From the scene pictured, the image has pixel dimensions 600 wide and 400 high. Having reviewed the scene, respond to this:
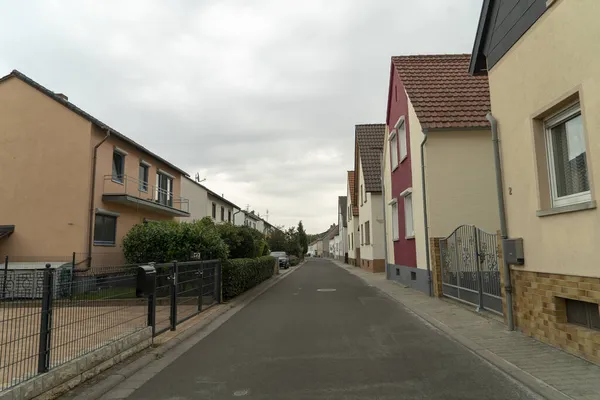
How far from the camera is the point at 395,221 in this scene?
65.8 ft

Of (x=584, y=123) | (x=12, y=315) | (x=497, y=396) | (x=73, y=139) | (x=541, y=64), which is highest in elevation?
(x=73, y=139)

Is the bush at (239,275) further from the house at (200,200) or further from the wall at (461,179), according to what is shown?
the house at (200,200)

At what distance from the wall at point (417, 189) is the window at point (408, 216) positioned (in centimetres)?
103

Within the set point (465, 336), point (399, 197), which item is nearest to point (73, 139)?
point (399, 197)

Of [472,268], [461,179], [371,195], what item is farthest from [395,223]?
[472,268]

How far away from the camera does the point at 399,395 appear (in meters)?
4.77

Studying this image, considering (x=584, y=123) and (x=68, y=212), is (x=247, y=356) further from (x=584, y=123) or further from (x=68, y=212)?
(x=68, y=212)

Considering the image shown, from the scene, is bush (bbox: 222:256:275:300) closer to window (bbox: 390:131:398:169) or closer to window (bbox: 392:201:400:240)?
window (bbox: 392:201:400:240)

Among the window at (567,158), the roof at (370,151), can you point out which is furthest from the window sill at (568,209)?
the roof at (370,151)

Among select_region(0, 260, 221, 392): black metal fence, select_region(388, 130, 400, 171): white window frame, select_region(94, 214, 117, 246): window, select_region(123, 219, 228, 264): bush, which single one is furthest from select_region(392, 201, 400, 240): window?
select_region(0, 260, 221, 392): black metal fence

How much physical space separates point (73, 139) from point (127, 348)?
13958 millimetres

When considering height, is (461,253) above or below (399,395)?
above

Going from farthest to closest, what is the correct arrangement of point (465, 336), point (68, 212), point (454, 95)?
point (68, 212) → point (454, 95) → point (465, 336)

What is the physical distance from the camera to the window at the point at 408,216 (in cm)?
1702
